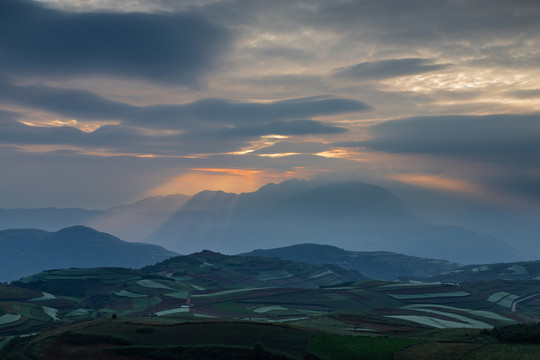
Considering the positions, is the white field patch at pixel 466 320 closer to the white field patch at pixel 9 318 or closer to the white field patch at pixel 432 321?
the white field patch at pixel 432 321

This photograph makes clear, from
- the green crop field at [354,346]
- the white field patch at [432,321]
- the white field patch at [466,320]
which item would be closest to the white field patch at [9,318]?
the green crop field at [354,346]

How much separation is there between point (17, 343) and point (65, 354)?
25200 millimetres

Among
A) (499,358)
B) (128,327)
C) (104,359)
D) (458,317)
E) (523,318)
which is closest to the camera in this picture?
(499,358)

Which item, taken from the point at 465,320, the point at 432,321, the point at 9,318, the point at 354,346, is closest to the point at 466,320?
the point at 465,320

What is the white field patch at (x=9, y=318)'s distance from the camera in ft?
535

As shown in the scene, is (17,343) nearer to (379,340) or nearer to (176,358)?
(176,358)

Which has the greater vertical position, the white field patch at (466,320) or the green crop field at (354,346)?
the green crop field at (354,346)

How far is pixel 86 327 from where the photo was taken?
97125mm

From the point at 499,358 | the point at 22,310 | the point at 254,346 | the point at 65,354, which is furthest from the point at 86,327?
the point at 22,310

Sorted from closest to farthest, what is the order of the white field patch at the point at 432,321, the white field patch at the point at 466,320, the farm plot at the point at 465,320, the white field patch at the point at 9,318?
the white field patch at the point at 432,321 → the farm plot at the point at 465,320 → the white field patch at the point at 466,320 → the white field patch at the point at 9,318

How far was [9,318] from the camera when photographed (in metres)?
169

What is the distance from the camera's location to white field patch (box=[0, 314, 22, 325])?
163 m

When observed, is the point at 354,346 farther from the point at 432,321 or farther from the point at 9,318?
the point at 9,318

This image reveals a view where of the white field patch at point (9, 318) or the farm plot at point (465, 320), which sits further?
the white field patch at point (9, 318)
